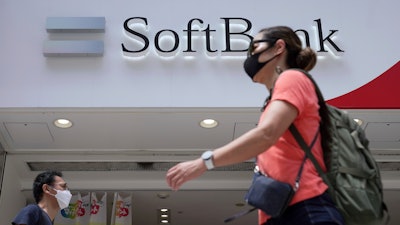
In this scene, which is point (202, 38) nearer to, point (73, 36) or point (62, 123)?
point (73, 36)

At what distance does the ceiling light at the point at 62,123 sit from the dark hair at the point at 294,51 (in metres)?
3.66

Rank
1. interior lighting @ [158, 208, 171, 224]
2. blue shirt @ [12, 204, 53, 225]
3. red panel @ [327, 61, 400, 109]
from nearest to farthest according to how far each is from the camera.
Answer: blue shirt @ [12, 204, 53, 225], red panel @ [327, 61, 400, 109], interior lighting @ [158, 208, 171, 224]

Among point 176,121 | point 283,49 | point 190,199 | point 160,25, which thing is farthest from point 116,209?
point 283,49

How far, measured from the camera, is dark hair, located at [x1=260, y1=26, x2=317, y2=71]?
1.99m

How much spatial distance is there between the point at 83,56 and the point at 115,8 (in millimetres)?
573

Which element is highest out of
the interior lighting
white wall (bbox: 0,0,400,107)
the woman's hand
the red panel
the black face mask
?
white wall (bbox: 0,0,400,107)

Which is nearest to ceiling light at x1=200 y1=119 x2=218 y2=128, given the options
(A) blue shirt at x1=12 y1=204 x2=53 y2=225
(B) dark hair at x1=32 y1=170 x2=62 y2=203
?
(B) dark hair at x1=32 y1=170 x2=62 y2=203

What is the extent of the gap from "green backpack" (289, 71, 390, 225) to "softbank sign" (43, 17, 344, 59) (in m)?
3.44

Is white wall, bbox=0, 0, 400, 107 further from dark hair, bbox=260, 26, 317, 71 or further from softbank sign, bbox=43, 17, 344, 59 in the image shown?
dark hair, bbox=260, 26, 317, 71

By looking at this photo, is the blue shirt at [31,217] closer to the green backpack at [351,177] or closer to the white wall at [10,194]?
the green backpack at [351,177]

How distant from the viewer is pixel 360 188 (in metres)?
1.68

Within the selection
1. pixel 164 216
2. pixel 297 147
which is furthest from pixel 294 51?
pixel 164 216

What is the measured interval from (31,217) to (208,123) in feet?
7.76

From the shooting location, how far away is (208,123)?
212 inches
